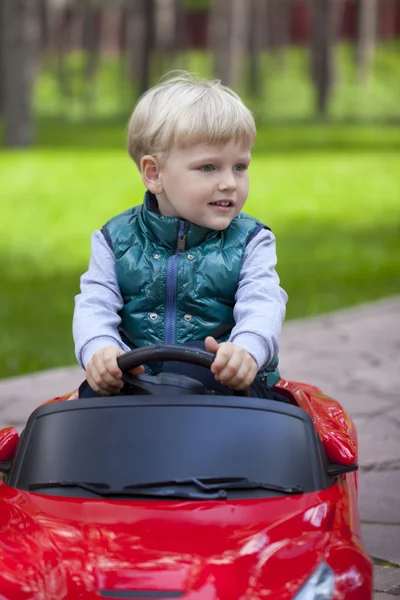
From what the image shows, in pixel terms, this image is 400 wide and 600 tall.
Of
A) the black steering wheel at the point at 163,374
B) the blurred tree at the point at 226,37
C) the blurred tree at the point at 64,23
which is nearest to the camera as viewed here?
the black steering wheel at the point at 163,374

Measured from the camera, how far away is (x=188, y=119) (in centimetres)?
320

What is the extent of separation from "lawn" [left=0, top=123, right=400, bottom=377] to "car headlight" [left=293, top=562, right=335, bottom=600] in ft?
9.54

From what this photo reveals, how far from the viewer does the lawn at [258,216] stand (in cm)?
825

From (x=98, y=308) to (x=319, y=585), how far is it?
1175mm

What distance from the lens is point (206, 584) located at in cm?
238

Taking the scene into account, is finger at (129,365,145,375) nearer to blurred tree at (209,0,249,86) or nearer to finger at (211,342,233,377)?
finger at (211,342,233,377)

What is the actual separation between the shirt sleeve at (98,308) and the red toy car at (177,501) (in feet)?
0.87

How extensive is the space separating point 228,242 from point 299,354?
3557 millimetres

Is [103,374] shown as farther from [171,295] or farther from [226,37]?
[226,37]

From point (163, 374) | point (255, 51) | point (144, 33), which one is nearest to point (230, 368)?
point (163, 374)

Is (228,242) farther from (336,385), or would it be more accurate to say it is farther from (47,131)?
(47,131)

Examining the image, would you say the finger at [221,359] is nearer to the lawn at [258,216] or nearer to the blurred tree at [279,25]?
the lawn at [258,216]

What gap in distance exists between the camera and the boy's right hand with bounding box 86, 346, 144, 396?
2.92 meters

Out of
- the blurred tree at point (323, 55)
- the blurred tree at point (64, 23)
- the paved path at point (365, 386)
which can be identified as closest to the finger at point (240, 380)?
the paved path at point (365, 386)
